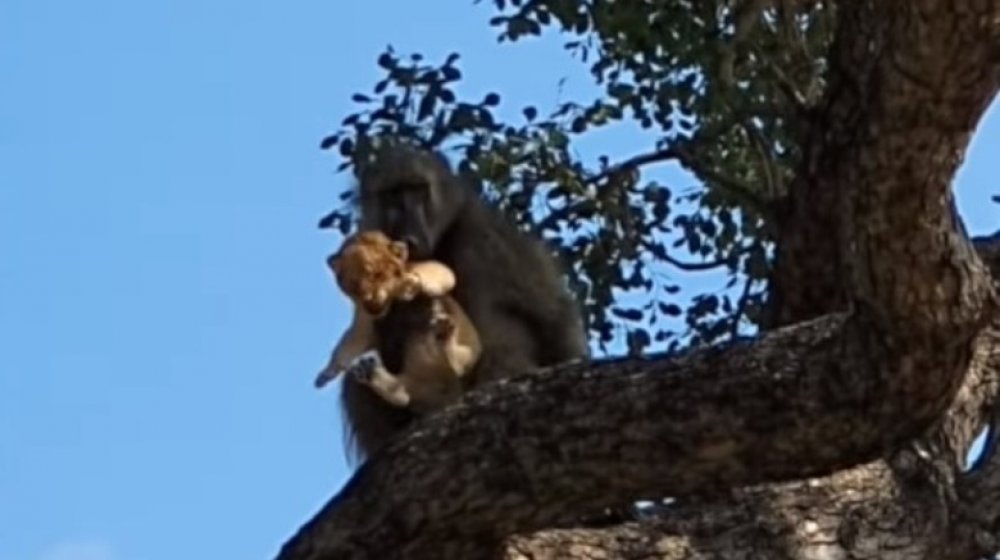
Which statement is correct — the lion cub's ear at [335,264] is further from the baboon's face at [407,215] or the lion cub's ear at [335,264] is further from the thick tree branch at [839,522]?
the thick tree branch at [839,522]

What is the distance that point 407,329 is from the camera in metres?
6.26

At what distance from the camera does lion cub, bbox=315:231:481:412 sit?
589cm

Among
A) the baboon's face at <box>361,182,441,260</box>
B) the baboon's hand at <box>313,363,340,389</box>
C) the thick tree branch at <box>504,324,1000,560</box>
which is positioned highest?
the baboon's face at <box>361,182,441,260</box>

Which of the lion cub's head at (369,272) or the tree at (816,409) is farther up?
the lion cub's head at (369,272)

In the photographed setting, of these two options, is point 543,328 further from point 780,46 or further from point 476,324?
point 780,46

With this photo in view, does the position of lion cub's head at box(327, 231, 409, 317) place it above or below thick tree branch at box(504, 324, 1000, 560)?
above

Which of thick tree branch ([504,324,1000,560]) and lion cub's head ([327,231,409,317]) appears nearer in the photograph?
thick tree branch ([504,324,1000,560])

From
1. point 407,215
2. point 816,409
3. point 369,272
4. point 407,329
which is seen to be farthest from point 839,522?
point 407,215

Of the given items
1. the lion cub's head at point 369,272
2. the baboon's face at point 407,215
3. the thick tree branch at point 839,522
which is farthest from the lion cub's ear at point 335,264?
the thick tree branch at point 839,522

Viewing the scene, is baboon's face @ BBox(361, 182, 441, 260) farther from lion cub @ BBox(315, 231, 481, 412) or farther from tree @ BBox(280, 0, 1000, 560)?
tree @ BBox(280, 0, 1000, 560)

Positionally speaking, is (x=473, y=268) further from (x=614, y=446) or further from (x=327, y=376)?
(x=614, y=446)

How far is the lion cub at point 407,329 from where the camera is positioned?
5.89m

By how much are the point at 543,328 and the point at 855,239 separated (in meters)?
2.68

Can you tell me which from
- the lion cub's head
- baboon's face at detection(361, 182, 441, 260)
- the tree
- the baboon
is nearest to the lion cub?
the lion cub's head
